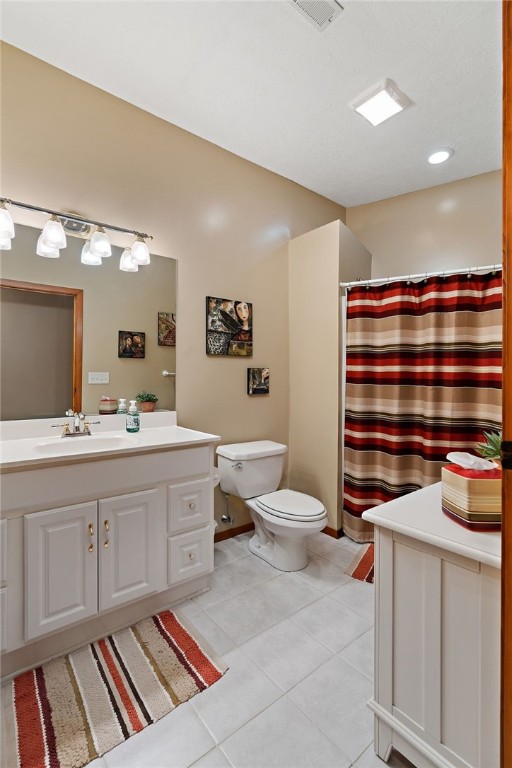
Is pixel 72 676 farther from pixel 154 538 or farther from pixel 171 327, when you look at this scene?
pixel 171 327

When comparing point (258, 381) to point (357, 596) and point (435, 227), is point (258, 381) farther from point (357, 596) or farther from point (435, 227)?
point (435, 227)

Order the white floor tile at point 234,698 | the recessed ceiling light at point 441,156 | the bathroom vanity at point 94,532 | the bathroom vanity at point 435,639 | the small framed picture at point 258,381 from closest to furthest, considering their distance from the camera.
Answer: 1. the bathroom vanity at point 435,639
2. the white floor tile at point 234,698
3. the bathroom vanity at point 94,532
4. the recessed ceiling light at point 441,156
5. the small framed picture at point 258,381

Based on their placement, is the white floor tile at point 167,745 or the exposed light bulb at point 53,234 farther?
the exposed light bulb at point 53,234

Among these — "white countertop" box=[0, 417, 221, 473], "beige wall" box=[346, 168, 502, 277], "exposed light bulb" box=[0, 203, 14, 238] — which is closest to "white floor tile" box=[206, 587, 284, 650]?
"white countertop" box=[0, 417, 221, 473]

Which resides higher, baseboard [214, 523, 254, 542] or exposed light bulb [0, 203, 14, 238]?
exposed light bulb [0, 203, 14, 238]

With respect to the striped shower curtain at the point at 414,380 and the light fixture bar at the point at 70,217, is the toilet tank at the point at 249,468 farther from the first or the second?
the light fixture bar at the point at 70,217

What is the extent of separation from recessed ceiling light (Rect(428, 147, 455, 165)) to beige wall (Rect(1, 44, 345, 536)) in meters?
0.92

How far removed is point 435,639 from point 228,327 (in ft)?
6.78

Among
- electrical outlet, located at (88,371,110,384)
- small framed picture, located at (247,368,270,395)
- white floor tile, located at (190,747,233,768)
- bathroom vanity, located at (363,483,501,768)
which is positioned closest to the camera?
bathroom vanity, located at (363,483,501,768)

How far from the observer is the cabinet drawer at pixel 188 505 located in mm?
1836

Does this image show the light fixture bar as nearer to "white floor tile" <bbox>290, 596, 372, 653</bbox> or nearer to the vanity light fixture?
the vanity light fixture

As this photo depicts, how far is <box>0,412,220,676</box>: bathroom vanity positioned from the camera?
1.42 metres

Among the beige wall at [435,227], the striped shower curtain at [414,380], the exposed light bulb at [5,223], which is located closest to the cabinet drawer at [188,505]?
the striped shower curtain at [414,380]

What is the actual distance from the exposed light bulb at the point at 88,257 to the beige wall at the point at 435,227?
236 centimetres
